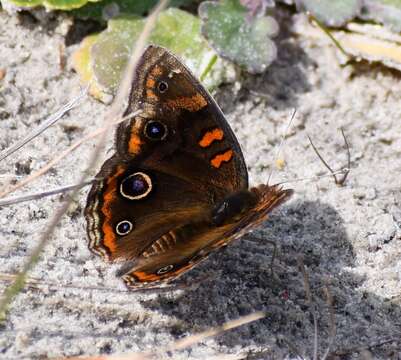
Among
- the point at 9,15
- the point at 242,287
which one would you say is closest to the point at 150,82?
the point at 242,287

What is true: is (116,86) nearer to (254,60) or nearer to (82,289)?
(254,60)

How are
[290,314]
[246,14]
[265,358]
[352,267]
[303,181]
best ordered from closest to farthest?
1. [265,358]
2. [290,314]
3. [352,267]
4. [303,181]
5. [246,14]

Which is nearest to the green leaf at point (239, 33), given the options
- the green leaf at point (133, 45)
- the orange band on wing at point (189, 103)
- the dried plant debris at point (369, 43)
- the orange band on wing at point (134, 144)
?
the green leaf at point (133, 45)

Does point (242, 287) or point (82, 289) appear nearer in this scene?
point (82, 289)

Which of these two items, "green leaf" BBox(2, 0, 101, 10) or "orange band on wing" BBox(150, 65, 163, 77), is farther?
"green leaf" BBox(2, 0, 101, 10)

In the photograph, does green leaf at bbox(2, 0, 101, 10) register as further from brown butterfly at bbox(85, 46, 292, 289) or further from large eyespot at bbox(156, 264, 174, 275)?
large eyespot at bbox(156, 264, 174, 275)

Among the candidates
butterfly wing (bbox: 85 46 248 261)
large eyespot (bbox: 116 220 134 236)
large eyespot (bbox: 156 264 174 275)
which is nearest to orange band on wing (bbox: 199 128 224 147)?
butterfly wing (bbox: 85 46 248 261)
